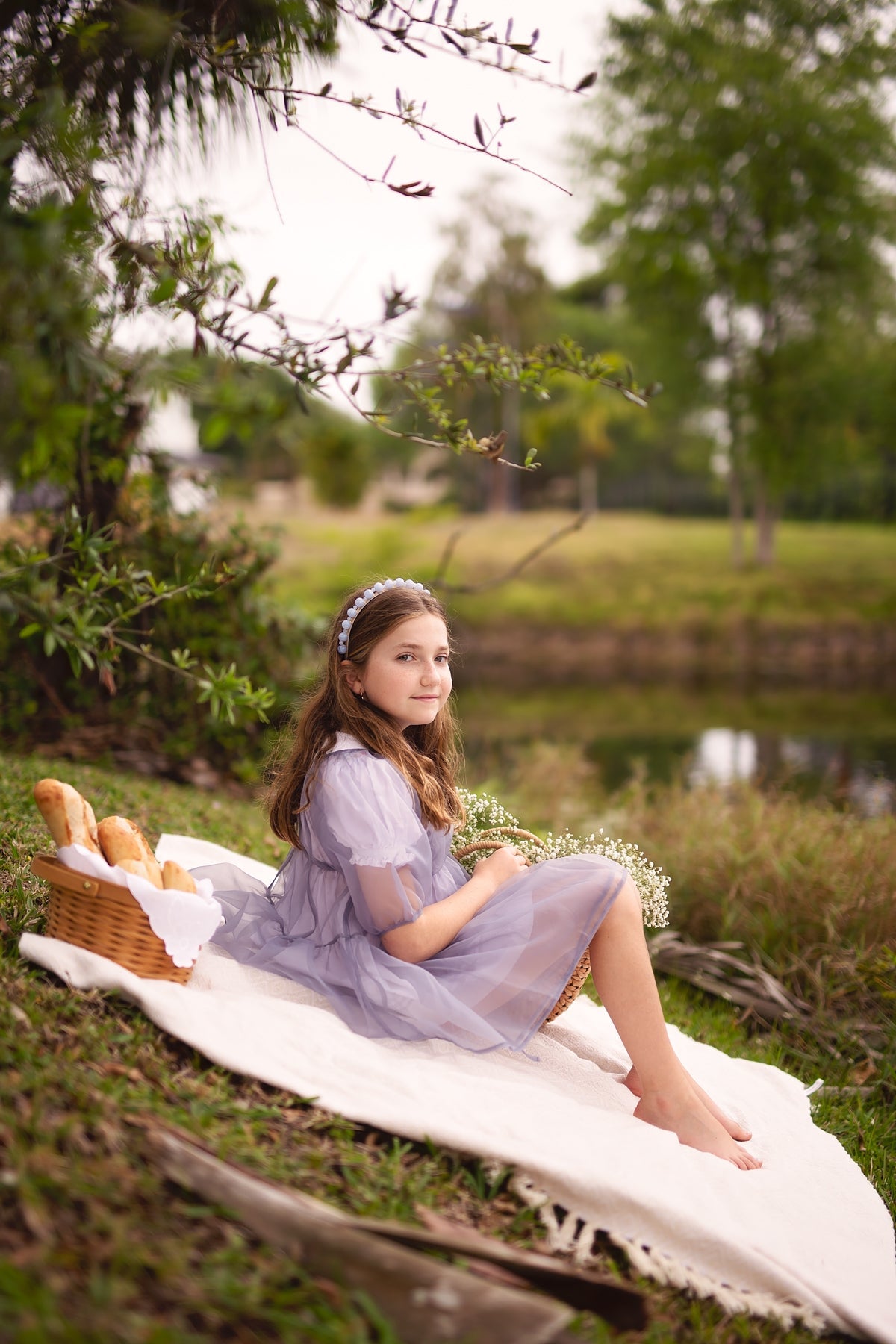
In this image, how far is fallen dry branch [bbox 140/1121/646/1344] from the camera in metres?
1.53

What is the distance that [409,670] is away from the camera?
289cm

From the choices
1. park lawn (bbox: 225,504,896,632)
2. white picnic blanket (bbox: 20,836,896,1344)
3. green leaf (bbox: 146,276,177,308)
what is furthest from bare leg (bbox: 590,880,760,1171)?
park lawn (bbox: 225,504,896,632)

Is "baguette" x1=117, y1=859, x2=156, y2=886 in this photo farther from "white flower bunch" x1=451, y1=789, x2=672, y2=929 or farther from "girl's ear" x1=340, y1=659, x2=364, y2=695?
"white flower bunch" x1=451, y1=789, x2=672, y2=929

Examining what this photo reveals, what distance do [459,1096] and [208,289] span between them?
1.99m

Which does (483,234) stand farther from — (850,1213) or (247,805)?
(850,1213)

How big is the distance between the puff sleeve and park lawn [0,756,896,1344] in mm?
528

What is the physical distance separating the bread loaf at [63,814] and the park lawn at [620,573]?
14154 mm

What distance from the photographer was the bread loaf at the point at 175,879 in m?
2.46

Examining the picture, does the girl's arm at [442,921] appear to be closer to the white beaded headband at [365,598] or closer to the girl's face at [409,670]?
the girl's face at [409,670]

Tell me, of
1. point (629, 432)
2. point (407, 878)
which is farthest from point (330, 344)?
point (629, 432)

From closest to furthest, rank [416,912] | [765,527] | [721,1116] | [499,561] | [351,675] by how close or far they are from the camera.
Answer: [416,912] < [721,1116] < [351,675] < [765,527] < [499,561]

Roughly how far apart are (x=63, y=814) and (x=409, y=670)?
99 centimetres

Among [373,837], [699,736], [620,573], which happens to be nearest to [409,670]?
[373,837]

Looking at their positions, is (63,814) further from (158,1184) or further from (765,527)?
(765,527)
